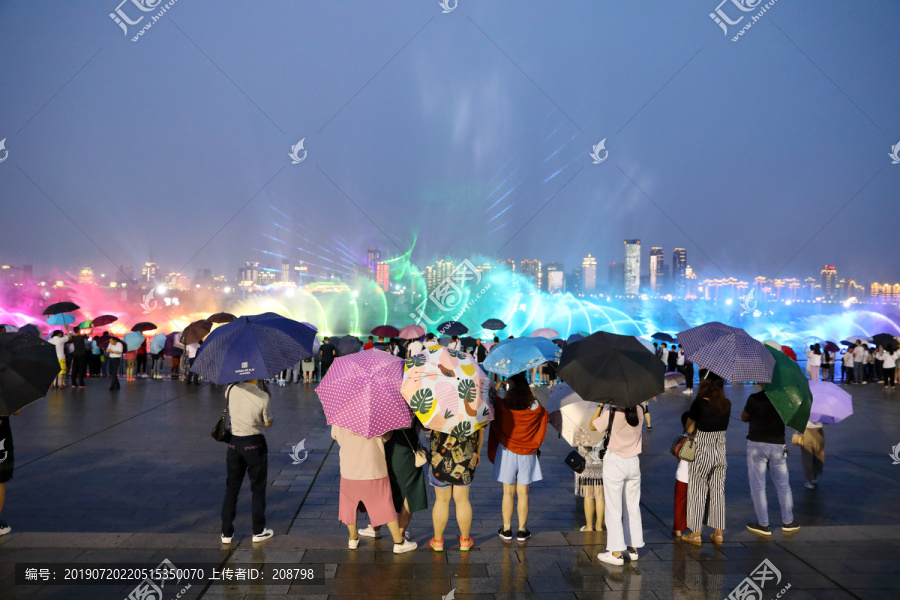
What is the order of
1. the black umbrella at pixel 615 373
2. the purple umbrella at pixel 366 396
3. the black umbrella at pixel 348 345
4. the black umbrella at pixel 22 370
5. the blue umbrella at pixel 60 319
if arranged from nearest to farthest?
1. the purple umbrella at pixel 366 396
2. the black umbrella at pixel 615 373
3. the black umbrella at pixel 22 370
4. the black umbrella at pixel 348 345
5. the blue umbrella at pixel 60 319

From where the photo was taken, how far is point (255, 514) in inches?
213

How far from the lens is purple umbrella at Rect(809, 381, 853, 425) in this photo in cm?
696

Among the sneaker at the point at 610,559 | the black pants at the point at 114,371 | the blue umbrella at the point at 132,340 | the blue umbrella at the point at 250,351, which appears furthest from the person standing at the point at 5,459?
the blue umbrella at the point at 132,340

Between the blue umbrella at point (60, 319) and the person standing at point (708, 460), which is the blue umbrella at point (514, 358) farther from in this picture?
the blue umbrella at point (60, 319)

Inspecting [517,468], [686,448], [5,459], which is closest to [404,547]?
[517,468]

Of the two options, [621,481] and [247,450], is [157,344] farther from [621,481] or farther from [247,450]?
[621,481]

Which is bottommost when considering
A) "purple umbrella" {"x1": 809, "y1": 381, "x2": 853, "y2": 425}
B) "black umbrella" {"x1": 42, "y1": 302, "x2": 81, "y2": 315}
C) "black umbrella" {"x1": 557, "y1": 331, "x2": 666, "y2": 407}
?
"purple umbrella" {"x1": 809, "y1": 381, "x2": 853, "y2": 425}

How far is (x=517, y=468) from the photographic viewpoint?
18.1ft

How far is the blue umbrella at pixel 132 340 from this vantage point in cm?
1763

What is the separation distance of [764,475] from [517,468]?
2.75 m
